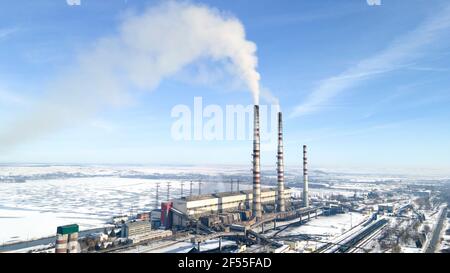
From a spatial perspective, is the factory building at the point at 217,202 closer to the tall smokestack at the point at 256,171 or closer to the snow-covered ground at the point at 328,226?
the tall smokestack at the point at 256,171

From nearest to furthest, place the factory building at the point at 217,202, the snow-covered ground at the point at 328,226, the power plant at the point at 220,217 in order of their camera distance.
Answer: the power plant at the point at 220,217, the snow-covered ground at the point at 328,226, the factory building at the point at 217,202

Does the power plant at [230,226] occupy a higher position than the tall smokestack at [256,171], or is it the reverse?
the tall smokestack at [256,171]

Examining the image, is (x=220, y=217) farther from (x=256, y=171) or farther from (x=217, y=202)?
(x=256, y=171)

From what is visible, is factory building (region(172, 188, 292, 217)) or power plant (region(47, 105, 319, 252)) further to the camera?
factory building (region(172, 188, 292, 217))

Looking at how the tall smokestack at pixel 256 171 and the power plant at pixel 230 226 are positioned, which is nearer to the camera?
the power plant at pixel 230 226

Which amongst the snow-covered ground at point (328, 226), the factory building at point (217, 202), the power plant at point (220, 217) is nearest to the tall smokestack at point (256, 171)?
the power plant at point (220, 217)

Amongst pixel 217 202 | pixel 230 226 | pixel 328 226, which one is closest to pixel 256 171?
pixel 217 202

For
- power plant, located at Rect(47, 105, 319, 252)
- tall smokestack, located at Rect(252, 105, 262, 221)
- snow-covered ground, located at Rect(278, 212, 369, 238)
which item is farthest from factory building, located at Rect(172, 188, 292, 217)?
snow-covered ground, located at Rect(278, 212, 369, 238)

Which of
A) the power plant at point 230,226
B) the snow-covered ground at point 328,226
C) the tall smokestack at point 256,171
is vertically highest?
the tall smokestack at point 256,171

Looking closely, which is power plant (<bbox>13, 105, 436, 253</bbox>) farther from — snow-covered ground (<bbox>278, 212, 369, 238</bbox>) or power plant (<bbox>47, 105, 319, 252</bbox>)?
snow-covered ground (<bbox>278, 212, 369, 238</bbox>)
